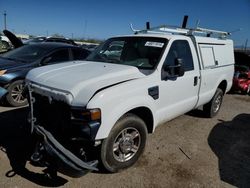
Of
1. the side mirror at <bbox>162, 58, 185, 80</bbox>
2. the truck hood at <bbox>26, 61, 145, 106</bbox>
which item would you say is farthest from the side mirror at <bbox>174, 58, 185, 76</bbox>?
the truck hood at <bbox>26, 61, 145, 106</bbox>

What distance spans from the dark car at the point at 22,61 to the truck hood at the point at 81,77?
2.09m

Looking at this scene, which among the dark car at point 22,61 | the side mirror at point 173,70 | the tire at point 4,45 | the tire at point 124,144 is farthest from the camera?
the tire at point 4,45

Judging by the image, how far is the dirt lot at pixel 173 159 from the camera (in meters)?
→ 3.15

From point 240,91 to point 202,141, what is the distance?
19.8 feet

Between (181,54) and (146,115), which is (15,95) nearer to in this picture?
(146,115)

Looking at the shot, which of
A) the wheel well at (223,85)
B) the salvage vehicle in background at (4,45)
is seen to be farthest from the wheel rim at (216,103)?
the salvage vehicle in background at (4,45)

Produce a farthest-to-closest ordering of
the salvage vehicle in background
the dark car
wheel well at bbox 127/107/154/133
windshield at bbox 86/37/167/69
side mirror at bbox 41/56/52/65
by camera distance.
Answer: the salvage vehicle in background, side mirror at bbox 41/56/52/65, the dark car, windshield at bbox 86/37/167/69, wheel well at bbox 127/107/154/133

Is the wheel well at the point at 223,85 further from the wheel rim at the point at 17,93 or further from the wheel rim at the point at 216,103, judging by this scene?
the wheel rim at the point at 17,93

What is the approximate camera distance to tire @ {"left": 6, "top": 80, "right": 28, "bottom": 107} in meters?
5.68

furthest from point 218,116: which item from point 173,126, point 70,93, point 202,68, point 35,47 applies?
point 35,47

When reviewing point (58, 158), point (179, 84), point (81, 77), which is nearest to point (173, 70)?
point (179, 84)

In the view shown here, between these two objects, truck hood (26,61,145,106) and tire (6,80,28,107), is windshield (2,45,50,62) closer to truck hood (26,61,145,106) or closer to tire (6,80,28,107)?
tire (6,80,28,107)

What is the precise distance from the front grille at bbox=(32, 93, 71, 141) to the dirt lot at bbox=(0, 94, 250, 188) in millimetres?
695

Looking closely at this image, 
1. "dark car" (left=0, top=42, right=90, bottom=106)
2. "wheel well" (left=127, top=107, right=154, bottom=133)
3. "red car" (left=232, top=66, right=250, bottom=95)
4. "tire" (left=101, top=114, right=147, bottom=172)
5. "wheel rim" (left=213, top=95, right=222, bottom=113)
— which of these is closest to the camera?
"tire" (left=101, top=114, right=147, bottom=172)
